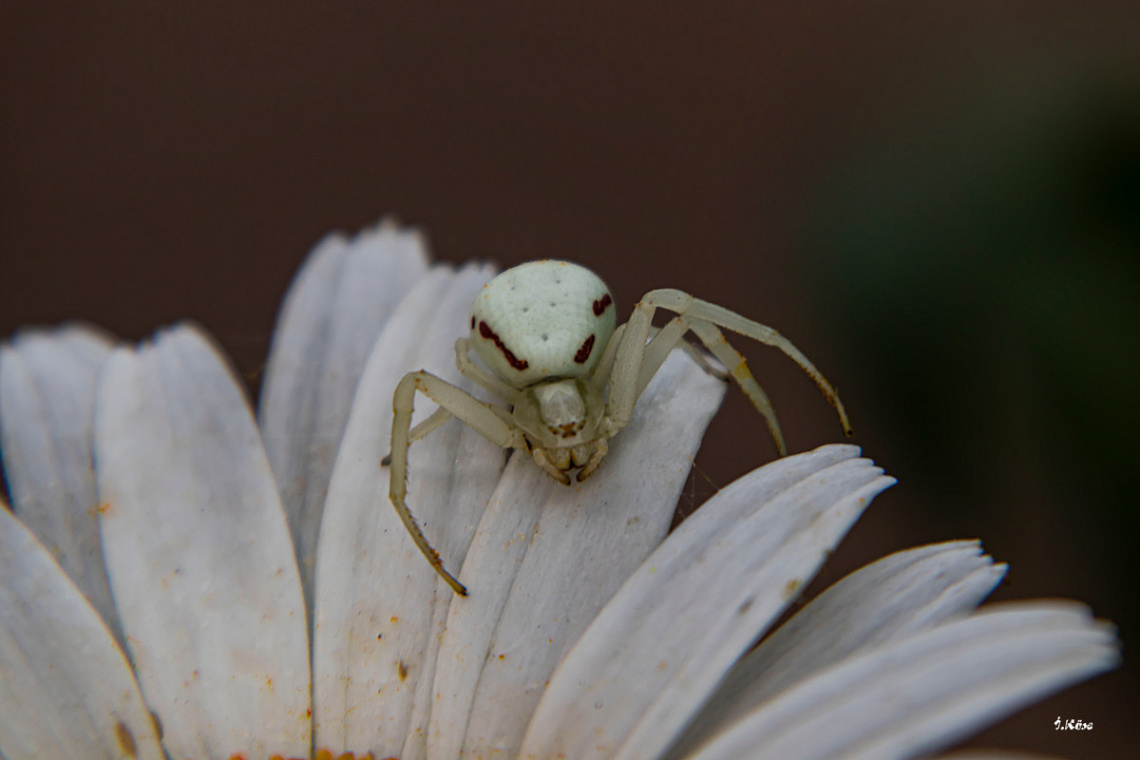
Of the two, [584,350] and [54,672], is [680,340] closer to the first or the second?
[584,350]

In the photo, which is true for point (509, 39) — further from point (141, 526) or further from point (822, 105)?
point (141, 526)

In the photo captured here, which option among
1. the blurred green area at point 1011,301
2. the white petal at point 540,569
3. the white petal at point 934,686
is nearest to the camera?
the white petal at point 934,686

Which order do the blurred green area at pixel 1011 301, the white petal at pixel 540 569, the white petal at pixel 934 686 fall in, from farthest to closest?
the blurred green area at pixel 1011 301, the white petal at pixel 540 569, the white petal at pixel 934 686

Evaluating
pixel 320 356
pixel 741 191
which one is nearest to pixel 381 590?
pixel 320 356

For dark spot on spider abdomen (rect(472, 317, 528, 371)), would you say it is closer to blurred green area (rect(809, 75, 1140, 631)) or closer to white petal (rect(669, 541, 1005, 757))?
white petal (rect(669, 541, 1005, 757))

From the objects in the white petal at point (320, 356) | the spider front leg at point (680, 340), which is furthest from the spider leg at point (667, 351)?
the white petal at point (320, 356)

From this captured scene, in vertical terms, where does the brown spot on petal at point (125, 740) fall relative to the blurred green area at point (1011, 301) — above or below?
below

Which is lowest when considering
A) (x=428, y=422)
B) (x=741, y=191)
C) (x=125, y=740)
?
(x=125, y=740)

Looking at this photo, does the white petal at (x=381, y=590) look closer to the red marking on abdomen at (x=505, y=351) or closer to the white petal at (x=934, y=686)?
the red marking on abdomen at (x=505, y=351)

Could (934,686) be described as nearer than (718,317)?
Yes
